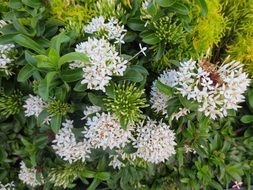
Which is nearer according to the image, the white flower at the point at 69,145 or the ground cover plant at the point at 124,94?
the ground cover plant at the point at 124,94

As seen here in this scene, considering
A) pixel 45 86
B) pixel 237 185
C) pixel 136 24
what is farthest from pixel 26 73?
pixel 237 185

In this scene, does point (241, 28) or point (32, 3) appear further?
point (241, 28)

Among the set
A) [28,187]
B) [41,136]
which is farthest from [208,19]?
[28,187]

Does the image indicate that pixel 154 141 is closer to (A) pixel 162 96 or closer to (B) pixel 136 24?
(A) pixel 162 96

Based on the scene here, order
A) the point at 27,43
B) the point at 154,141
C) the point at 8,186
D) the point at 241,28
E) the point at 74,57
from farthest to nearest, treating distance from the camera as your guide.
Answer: the point at 8,186 → the point at 241,28 → the point at 154,141 → the point at 27,43 → the point at 74,57

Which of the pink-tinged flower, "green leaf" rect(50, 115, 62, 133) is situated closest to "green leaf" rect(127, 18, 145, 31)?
"green leaf" rect(50, 115, 62, 133)

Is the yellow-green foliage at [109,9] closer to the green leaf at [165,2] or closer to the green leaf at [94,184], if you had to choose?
the green leaf at [165,2]

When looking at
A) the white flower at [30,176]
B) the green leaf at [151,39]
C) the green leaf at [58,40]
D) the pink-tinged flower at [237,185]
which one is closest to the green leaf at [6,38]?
the green leaf at [58,40]
